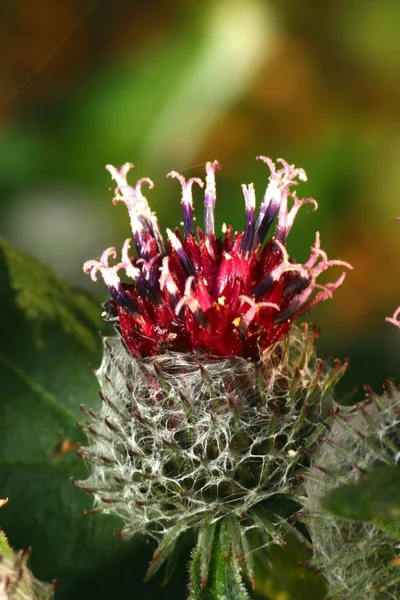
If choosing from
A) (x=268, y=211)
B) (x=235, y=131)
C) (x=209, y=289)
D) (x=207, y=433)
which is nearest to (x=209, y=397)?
(x=207, y=433)

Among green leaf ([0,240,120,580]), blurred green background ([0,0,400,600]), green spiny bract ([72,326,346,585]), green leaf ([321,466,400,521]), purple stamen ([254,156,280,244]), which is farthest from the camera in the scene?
blurred green background ([0,0,400,600])

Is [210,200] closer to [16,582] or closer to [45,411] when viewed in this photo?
[45,411]

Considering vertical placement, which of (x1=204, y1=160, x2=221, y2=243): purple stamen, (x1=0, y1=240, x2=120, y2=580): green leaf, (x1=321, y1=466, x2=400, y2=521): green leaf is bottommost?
(x1=0, y1=240, x2=120, y2=580): green leaf

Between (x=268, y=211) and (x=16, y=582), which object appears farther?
(x=268, y=211)

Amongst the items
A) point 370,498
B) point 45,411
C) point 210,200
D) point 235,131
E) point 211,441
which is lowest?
point 45,411

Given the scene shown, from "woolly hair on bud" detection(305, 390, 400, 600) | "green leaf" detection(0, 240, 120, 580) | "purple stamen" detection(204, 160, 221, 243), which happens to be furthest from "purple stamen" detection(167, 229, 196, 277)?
"green leaf" detection(0, 240, 120, 580)

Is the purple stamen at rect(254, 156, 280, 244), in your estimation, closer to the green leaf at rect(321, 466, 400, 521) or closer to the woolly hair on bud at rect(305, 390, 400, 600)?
the woolly hair on bud at rect(305, 390, 400, 600)

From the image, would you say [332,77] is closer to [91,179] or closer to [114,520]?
[91,179]
